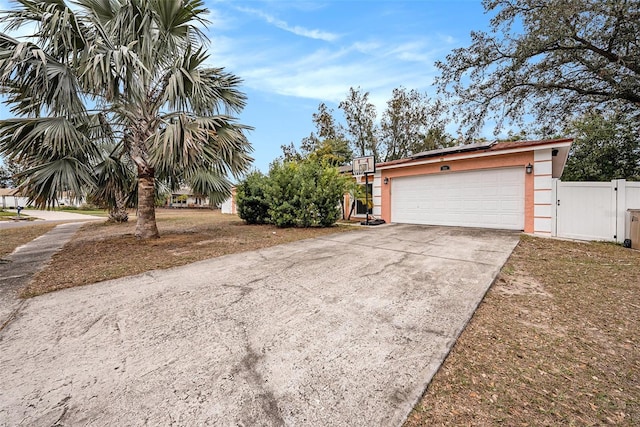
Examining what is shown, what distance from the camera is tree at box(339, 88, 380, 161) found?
23078 mm

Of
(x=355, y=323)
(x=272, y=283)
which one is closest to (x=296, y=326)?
(x=355, y=323)

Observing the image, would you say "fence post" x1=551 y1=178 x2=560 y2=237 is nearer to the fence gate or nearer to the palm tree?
the fence gate

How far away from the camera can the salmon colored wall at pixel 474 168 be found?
7.80 meters

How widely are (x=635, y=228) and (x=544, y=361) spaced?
6.73 meters

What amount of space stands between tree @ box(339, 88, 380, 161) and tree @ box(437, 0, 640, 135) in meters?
11.0

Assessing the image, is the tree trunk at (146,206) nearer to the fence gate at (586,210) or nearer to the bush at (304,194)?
the bush at (304,194)

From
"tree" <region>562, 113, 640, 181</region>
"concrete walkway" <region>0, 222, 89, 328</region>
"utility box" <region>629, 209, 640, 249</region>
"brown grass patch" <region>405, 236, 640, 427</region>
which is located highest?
"tree" <region>562, 113, 640, 181</region>

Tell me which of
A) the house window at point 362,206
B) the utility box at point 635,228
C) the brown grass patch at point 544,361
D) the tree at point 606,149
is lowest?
the brown grass patch at point 544,361

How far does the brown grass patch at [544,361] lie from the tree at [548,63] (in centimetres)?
928

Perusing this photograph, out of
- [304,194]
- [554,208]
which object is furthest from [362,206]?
[554,208]

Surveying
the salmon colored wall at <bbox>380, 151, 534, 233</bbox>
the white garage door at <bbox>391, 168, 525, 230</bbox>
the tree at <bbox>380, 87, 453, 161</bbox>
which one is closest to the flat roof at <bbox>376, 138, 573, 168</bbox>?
the salmon colored wall at <bbox>380, 151, 534, 233</bbox>

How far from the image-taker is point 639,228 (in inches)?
231

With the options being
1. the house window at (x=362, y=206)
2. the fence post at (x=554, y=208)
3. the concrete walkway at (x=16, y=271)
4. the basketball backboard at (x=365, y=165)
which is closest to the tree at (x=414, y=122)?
the house window at (x=362, y=206)

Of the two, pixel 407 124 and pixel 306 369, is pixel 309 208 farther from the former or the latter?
pixel 407 124
